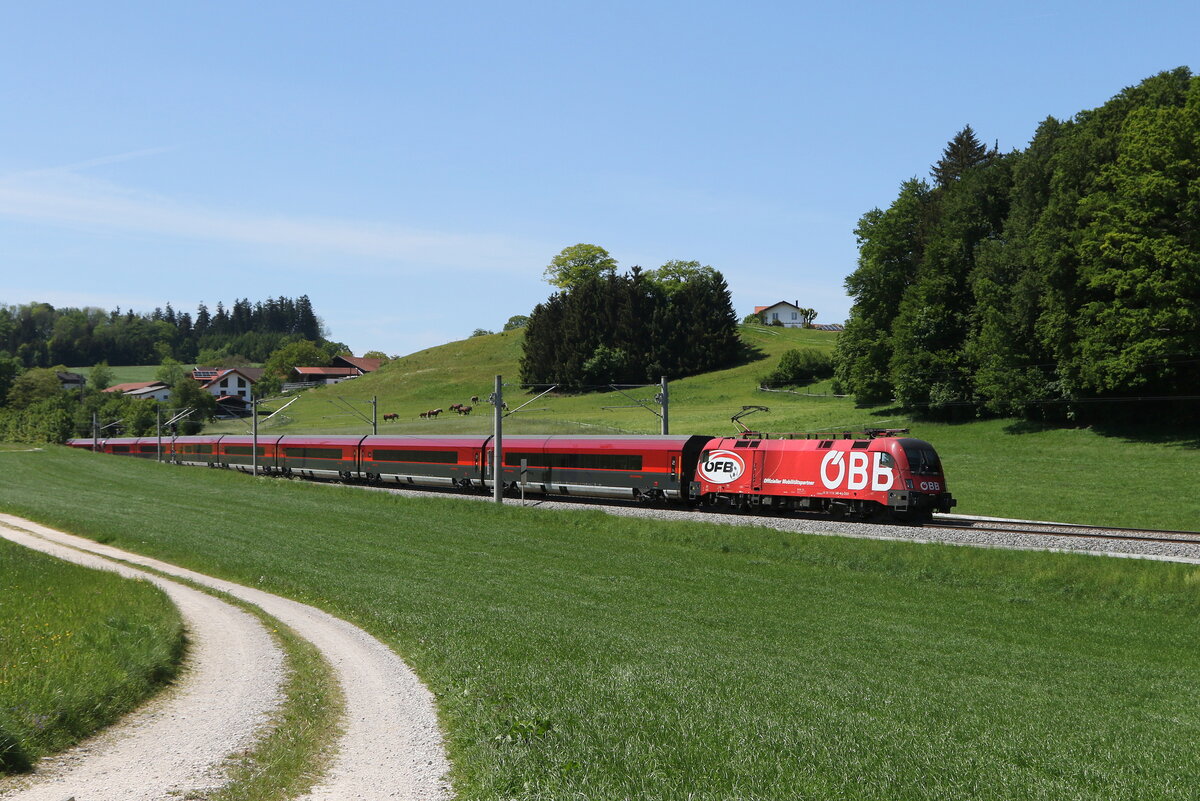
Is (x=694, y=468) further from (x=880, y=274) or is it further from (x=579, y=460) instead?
(x=880, y=274)

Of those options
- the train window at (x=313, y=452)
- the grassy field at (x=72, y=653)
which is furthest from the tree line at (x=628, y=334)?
the grassy field at (x=72, y=653)

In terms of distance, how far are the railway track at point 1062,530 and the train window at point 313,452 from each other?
40835mm

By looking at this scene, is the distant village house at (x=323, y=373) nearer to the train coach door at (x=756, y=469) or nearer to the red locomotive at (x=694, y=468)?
the red locomotive at (x=694, y=468)

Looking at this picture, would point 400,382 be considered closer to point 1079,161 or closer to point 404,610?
point 1079,161

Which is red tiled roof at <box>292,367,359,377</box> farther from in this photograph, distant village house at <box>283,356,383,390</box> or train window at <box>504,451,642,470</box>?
train window at <box>504,451,642,470</box>

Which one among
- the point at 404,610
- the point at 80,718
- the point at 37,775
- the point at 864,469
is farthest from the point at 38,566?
the point at 864,469

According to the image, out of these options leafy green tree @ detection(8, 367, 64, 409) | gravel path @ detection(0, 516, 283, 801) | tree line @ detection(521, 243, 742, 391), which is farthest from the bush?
leafy green tree @ detection(8, 367, 64, 409)

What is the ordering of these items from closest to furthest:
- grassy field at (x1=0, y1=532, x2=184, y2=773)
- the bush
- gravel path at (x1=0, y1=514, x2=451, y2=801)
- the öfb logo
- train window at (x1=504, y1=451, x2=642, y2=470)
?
gravel path at (x1=0, y1=514, x2=451, y2=801), grassy field at (x1=0, y1=532, x2=184, y2=773), the öfb logo, train window at (x1=504, y1=451, x2=642, y2=470), the bush

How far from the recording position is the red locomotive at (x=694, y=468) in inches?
1465

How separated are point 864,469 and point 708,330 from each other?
9139 cm

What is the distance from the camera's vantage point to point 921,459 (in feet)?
122

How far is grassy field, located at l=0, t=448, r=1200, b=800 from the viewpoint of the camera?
30.2ft

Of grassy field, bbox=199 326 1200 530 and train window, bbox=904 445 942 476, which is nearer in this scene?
train window, bbox=904 445 942 476

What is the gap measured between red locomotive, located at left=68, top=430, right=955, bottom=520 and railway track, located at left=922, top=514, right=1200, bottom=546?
5.69 feet
